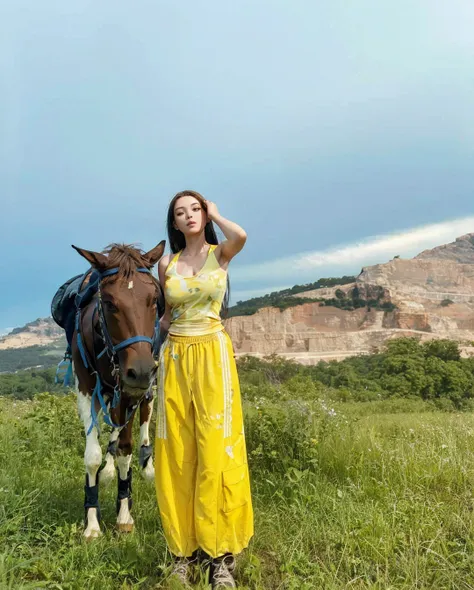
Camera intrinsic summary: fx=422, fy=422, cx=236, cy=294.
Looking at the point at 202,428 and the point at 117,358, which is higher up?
the point at 117,358

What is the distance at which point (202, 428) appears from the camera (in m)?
2.31

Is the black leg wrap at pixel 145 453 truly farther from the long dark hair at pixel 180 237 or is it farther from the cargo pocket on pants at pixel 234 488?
the long dark hair at pixel 180 237

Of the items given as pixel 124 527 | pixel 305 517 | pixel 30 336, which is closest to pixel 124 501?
pixel 124 527

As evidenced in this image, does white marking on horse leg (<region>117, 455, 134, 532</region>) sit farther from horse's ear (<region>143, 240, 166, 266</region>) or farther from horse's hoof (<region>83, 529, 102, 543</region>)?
horse's ear (<region>143, 240, 166, 266</region>)

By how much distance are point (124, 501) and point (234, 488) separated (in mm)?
1301

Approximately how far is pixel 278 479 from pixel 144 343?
1.99m

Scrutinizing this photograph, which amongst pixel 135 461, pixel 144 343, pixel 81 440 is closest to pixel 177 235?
pixel 144 343

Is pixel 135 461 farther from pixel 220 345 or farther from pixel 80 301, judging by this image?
pixel 220 345

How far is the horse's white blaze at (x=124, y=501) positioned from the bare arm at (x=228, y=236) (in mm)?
1856

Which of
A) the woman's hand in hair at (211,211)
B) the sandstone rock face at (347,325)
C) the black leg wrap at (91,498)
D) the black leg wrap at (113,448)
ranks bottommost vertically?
the sandstone rock face at (347,325)

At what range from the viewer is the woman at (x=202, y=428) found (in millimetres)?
2291

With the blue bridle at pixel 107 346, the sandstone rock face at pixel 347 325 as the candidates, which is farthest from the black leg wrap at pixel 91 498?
the sandstone rock face at pixel 347 325

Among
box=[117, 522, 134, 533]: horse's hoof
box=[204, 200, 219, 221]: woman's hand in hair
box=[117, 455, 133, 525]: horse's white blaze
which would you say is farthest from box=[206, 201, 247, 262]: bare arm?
box=[117, 522, 134, 533]: horse's hoof

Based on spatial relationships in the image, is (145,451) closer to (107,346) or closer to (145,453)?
(145,453)
